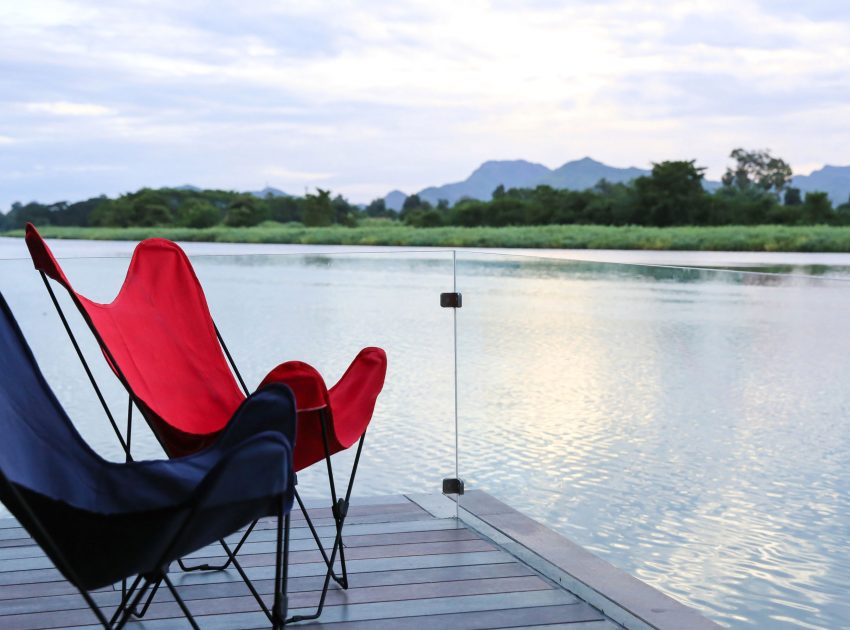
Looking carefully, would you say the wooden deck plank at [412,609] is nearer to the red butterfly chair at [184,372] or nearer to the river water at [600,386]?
the red butterfly chair at [184,372]

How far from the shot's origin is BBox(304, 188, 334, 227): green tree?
738 inches

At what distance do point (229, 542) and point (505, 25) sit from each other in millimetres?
19141

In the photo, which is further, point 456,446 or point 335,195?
point 335,195

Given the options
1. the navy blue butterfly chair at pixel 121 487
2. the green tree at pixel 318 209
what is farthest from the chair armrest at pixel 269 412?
the green tree at pixel 318 209

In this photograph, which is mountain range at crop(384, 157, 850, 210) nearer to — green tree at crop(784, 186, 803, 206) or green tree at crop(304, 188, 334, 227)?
green tree at crop(784, 186, 803, 206)

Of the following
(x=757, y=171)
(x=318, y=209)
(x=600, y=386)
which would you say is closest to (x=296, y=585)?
(x=600, y=386)

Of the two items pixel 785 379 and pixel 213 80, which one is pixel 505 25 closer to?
pixel 213 80

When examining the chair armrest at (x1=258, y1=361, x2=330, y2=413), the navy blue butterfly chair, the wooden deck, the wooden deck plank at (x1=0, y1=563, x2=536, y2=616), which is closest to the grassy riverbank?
the wooden deck

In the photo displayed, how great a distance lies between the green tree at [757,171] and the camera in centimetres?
2677

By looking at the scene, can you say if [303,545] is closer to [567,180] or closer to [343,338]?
[343,338]

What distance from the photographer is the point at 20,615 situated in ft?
7.34

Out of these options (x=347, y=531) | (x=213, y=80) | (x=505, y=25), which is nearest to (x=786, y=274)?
(x=347, y=531)

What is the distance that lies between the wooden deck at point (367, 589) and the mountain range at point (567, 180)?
59.4 feet

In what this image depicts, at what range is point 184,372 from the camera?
247cm
